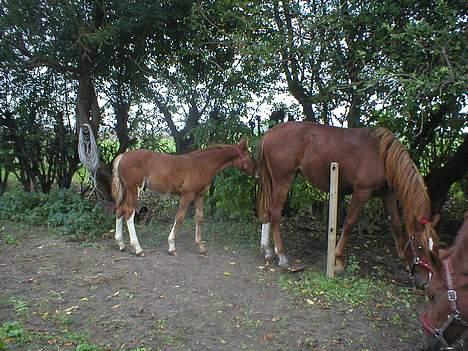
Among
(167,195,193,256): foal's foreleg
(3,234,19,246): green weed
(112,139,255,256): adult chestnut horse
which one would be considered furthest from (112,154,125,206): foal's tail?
(3,234,19,246): green weed

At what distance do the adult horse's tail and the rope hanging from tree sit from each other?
4465mm

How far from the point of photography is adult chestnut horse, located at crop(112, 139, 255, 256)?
5.20 m

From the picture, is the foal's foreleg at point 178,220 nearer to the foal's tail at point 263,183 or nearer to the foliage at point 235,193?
the foal's tail at point 263,183

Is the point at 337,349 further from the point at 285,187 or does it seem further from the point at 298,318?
the point at 285,187

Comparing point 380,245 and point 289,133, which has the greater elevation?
point 289,133

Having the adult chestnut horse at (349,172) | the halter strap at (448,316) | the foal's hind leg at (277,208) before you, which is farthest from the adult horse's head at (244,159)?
the halter strap at (448,316)

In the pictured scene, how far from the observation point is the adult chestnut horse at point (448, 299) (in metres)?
2.51

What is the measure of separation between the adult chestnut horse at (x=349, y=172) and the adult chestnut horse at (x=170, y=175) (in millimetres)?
466

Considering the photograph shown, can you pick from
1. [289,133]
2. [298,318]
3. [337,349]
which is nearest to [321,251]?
[289,133]

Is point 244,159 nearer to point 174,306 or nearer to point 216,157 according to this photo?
point 216,157

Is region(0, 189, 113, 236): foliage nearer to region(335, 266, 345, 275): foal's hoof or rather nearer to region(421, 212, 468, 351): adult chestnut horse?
region(335, 266, 345, 275): foal's hoof

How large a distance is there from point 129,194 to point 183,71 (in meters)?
2.79

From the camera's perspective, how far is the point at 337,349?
3191mm

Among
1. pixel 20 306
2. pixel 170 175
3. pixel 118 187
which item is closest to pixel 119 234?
pixel 118 187
